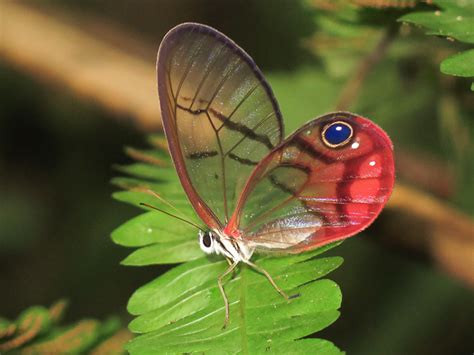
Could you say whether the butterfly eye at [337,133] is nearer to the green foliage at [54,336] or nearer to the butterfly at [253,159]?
the butterfly at [253,159]

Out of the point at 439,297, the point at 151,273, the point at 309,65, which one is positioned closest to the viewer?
the point at 309,65

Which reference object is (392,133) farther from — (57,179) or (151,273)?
(57,179)

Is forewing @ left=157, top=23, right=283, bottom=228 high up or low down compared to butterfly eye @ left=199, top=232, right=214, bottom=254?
up

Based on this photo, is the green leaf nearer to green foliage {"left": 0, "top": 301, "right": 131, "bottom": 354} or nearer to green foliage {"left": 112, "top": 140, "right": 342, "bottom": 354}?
green foliage {"left": 112, "top": 140, "right": 342, "bottom": 354}

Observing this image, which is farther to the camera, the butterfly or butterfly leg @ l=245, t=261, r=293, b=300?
the butterfly

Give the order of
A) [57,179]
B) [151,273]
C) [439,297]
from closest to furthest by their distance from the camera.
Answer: [439,297]
[151,273]
[57,179]

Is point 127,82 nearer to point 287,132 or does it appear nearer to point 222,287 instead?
point 287,132


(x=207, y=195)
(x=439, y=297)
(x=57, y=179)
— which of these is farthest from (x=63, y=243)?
(x=207, y=195)

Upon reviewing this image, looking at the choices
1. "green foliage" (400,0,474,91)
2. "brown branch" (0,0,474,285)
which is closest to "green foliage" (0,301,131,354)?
"brown branch" (0,0,474,285)
